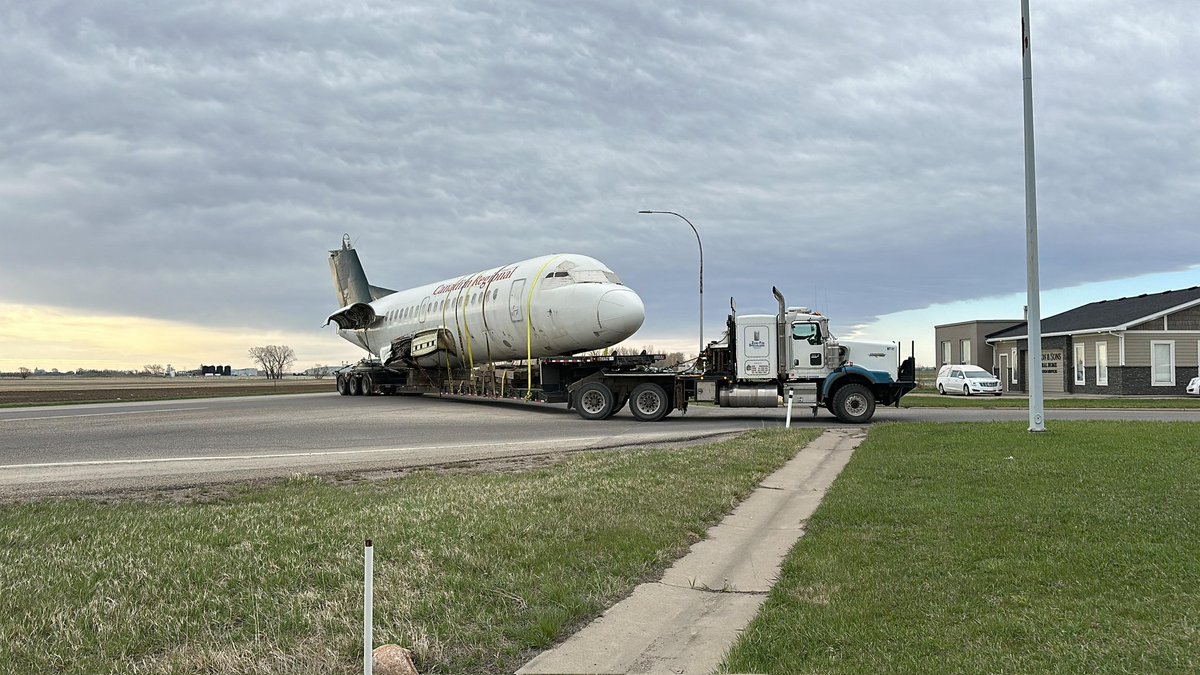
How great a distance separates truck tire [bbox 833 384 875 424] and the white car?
75.8 feet

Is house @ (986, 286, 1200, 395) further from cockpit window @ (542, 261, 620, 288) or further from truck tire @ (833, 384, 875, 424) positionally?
cockpit window @ (542, 261, 620, 288)

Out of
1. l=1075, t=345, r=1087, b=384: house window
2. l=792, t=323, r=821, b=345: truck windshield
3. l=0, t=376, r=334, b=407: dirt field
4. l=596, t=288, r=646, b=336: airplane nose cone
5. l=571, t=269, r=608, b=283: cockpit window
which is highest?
l=571, t=269, r=608, b=283: cockpit window

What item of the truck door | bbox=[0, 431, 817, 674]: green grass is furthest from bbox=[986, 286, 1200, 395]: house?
bbox=[0, 431, 817, 674]: green grass

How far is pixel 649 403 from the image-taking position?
22.9 metres

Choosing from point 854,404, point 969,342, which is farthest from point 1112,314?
point 854,404

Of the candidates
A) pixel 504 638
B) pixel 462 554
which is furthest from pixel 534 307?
pixel 504 638

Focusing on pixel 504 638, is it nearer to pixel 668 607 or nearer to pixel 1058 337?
pixel 668 607

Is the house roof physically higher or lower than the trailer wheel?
higher

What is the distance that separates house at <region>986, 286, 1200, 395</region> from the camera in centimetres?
3775

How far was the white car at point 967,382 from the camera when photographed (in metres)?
41.4

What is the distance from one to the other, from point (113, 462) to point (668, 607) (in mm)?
11791

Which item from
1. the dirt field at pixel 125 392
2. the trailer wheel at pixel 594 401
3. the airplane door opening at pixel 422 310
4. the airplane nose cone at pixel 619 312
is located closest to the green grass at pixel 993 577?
the trailer wheel at pixel 594 401

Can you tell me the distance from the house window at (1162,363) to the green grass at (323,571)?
35.9 meters

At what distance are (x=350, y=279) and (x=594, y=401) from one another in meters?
23.6
